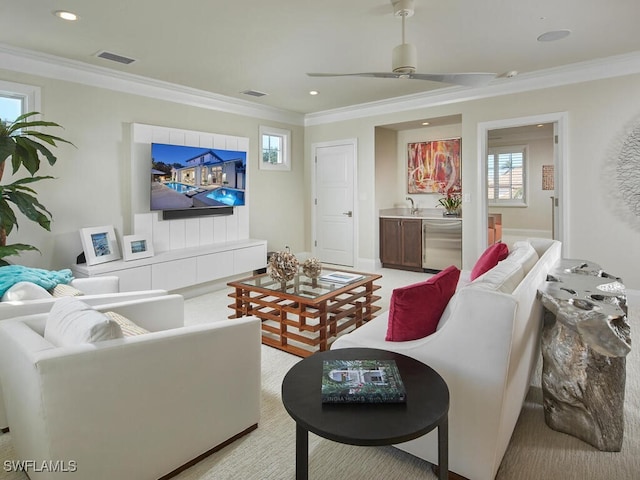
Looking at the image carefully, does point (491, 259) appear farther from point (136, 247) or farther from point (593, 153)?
point (136, 247)

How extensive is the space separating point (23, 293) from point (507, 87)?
17.5 ft

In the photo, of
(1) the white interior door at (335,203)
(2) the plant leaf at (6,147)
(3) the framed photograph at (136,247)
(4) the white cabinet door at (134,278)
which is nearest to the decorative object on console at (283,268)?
(4) the white cabinet door at (134,278)

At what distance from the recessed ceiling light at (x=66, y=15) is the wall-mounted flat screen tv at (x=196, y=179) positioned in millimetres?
1672

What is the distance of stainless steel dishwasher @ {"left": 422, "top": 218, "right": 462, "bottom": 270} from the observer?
→ 5797mm

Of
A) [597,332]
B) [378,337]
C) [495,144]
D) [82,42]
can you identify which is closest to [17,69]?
[82,42]

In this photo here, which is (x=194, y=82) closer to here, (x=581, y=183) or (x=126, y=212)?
(x=126, y=212)

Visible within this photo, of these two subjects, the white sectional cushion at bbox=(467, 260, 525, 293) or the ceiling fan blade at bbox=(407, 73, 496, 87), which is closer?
the white sectional cushion at bbox=(467, 260, 525, 293)

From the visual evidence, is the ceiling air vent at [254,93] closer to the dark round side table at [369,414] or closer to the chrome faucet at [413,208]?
the chrome faucet at [413,208]

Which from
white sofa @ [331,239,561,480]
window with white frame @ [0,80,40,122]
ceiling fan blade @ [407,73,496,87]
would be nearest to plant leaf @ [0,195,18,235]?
window with white frame @ [0,80,40,122]

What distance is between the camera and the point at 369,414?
129 cm

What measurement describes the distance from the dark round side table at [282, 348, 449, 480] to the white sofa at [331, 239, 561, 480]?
16 cm

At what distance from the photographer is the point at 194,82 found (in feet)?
15.7

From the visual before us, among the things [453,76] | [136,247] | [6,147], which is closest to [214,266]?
[136,247]

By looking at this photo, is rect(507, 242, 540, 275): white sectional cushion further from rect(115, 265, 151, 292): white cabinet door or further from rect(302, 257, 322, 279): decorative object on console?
rect(115, 265, 151, 292): white cabinet door
